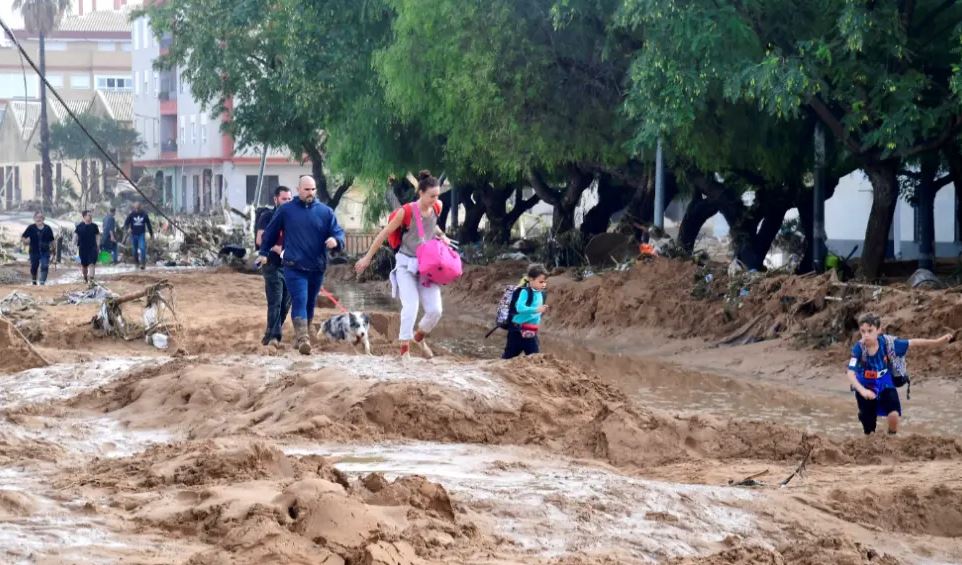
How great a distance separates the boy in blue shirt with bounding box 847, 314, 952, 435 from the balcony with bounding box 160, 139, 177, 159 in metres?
81.4

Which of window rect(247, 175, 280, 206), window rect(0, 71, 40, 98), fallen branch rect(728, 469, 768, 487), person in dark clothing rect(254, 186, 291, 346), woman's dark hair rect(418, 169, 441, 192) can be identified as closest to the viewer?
fallen branch rect(728, 469, 768, 487)

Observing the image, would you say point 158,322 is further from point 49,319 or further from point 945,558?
point 945,558

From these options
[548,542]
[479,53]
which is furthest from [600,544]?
[479,53]

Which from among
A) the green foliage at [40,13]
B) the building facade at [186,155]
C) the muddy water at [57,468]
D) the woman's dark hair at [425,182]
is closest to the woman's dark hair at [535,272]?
the woman's dark hair at [425,182]

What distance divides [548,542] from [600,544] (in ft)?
0.86

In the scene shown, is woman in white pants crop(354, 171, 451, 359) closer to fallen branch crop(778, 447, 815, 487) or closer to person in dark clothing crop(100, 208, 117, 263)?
fallen branch crop(778, 447, 815, 487)

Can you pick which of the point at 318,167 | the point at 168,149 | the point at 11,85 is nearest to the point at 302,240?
the point at 318,167

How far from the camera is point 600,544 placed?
751 centimetres

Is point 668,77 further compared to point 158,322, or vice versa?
point 668,77

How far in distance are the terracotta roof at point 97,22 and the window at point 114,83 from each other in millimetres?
3887

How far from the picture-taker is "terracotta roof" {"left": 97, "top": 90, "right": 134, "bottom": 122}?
323ft

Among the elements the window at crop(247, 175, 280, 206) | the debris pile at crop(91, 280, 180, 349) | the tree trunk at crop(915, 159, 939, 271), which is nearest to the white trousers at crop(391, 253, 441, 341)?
the debris pile at crop(91, 280, 180, 349)

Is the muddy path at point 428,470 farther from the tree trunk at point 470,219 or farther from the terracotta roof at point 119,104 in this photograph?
the terracotta roof at point 119,104

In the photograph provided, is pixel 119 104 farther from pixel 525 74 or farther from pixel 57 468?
pixel 57 468
